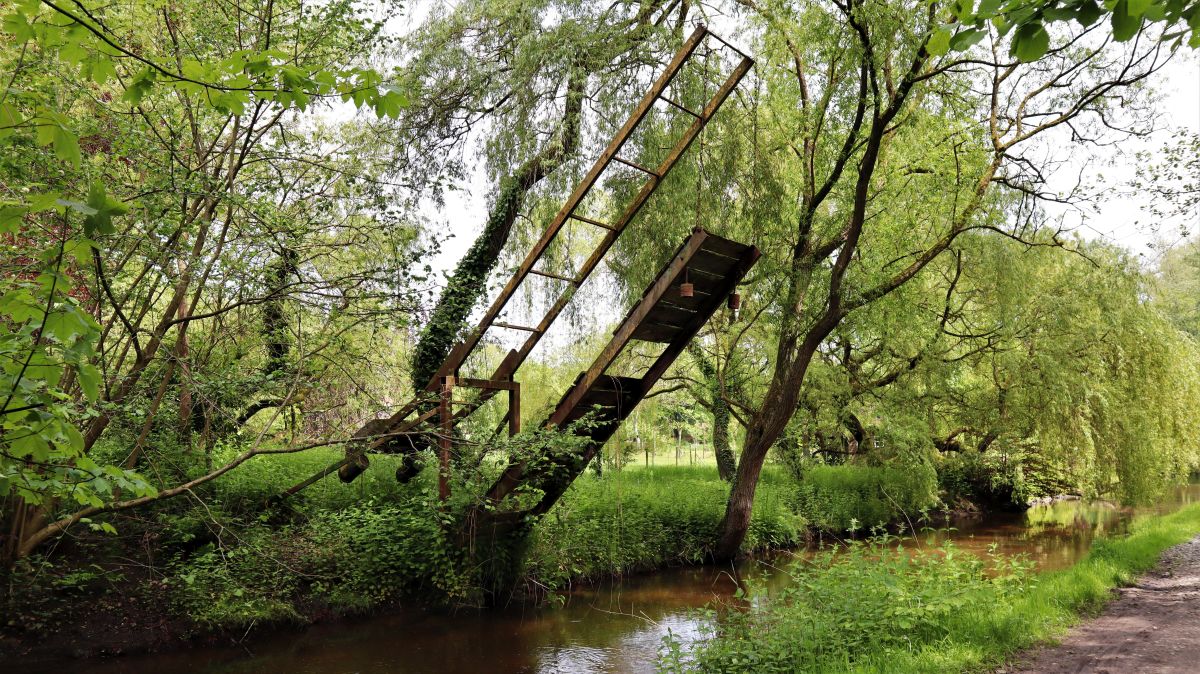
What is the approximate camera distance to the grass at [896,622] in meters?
5.27

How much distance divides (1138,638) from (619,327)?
17.2ft

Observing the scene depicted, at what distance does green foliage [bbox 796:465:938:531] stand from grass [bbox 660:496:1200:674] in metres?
7.42

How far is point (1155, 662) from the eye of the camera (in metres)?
5.05

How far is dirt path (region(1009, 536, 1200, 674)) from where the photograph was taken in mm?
4977

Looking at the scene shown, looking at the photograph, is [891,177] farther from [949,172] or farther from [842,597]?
[842,597]

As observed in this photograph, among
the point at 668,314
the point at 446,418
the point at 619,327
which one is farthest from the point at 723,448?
the point at 446,418

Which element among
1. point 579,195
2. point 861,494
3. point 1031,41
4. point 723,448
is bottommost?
point 861,494

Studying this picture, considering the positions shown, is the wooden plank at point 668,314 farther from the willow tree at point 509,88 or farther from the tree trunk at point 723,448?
the tree trunk at point 723,448

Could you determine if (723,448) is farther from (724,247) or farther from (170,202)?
(170,202)

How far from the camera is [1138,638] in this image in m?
5.69

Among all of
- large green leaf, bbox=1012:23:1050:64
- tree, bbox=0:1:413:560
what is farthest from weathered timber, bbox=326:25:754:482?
large green leaf, bbox=1012:23:1050:64

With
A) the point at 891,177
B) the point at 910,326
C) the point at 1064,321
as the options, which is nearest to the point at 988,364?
the point at 1064,321

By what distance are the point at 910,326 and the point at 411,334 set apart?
26.2 ft

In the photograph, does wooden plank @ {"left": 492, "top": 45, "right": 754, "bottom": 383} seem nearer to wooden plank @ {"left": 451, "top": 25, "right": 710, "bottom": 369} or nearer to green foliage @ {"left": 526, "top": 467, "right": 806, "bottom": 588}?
wooden plank @ {"left": 451, "top": 25, "right": 710, "bottom": 369}
